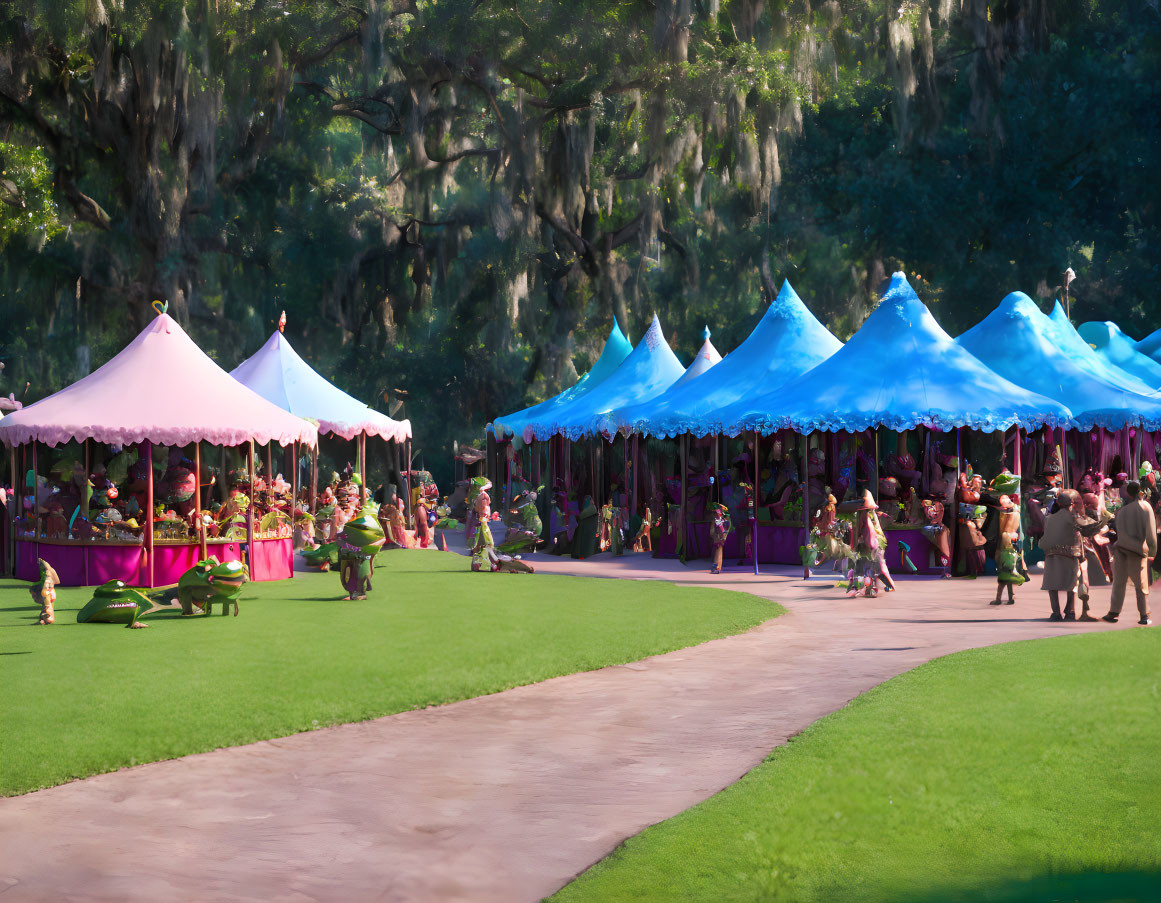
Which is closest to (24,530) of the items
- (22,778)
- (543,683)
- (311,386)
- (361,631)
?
(311,386)

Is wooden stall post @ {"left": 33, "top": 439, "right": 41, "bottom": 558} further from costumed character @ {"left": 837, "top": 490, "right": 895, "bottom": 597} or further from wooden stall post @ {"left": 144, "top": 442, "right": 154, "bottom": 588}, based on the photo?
costumed character @ {"left": 837, "top": 490, "right": 895, "bottom": 597}

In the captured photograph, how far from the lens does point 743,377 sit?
2566cm

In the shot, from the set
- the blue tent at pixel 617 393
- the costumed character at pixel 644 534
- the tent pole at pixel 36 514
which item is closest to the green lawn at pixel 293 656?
the tent pole at pixel 36 514

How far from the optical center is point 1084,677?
11.4m

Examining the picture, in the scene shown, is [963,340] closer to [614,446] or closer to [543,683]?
[614,446]

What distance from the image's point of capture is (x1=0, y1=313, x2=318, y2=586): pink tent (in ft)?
66.7

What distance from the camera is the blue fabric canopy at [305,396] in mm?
28281

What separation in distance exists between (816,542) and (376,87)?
23036 mm

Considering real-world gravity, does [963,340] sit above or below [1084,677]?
above

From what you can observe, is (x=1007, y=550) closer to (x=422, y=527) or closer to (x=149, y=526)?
(x=149, y=526)

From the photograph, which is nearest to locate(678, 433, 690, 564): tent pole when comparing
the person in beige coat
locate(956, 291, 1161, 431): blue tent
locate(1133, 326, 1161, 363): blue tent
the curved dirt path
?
locate(956, 291, 1161, 431): blue tent

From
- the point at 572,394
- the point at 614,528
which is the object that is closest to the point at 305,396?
the point at 572,394

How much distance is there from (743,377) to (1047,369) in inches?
226

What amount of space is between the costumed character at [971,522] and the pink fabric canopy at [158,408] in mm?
→ 10598
